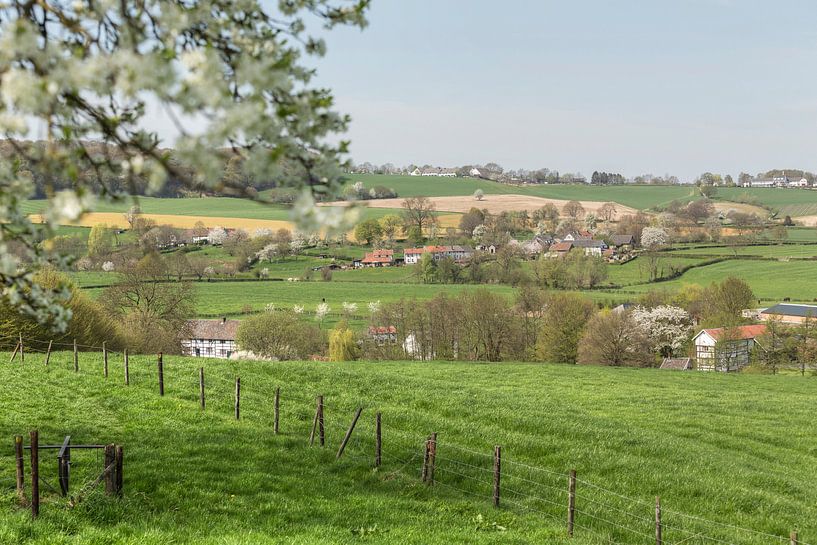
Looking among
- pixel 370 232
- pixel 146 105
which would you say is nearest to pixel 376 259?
pixel 370 232

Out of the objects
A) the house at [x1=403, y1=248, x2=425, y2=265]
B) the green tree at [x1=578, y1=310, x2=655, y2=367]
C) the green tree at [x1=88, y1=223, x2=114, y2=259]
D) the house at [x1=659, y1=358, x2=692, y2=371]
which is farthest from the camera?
the house at [x1=403, y1=248, x2=425, y2=265]

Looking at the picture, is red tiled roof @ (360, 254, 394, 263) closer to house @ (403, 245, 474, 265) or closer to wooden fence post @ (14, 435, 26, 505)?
house @ (403, 245, 474, 265)

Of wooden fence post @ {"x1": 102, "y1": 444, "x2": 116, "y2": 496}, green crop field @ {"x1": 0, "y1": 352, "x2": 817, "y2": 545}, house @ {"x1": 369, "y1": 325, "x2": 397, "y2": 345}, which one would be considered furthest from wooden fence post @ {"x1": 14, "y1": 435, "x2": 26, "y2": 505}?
house @ {"x1": 369, "y1": 325, "x2": 397, "y2": 345}

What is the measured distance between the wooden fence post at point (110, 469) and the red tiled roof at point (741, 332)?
272ft

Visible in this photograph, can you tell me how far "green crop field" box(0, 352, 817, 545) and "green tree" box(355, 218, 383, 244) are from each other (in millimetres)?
124593

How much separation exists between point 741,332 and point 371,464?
256ft

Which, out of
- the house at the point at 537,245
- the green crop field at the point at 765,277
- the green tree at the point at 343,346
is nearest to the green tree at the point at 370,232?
the house at the point at 537,245

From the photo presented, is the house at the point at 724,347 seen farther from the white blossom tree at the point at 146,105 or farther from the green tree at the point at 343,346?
the white blossom tree at the point at 146,105

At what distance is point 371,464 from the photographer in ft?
64.5

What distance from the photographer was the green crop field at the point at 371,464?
1411cm

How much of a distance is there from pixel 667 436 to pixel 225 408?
1832cm

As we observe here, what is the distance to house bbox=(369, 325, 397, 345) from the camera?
9194 centimetres

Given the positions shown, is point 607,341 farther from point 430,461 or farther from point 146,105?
point 146,105

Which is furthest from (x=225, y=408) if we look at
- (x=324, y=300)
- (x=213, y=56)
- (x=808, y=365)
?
(x=324, y=300)
